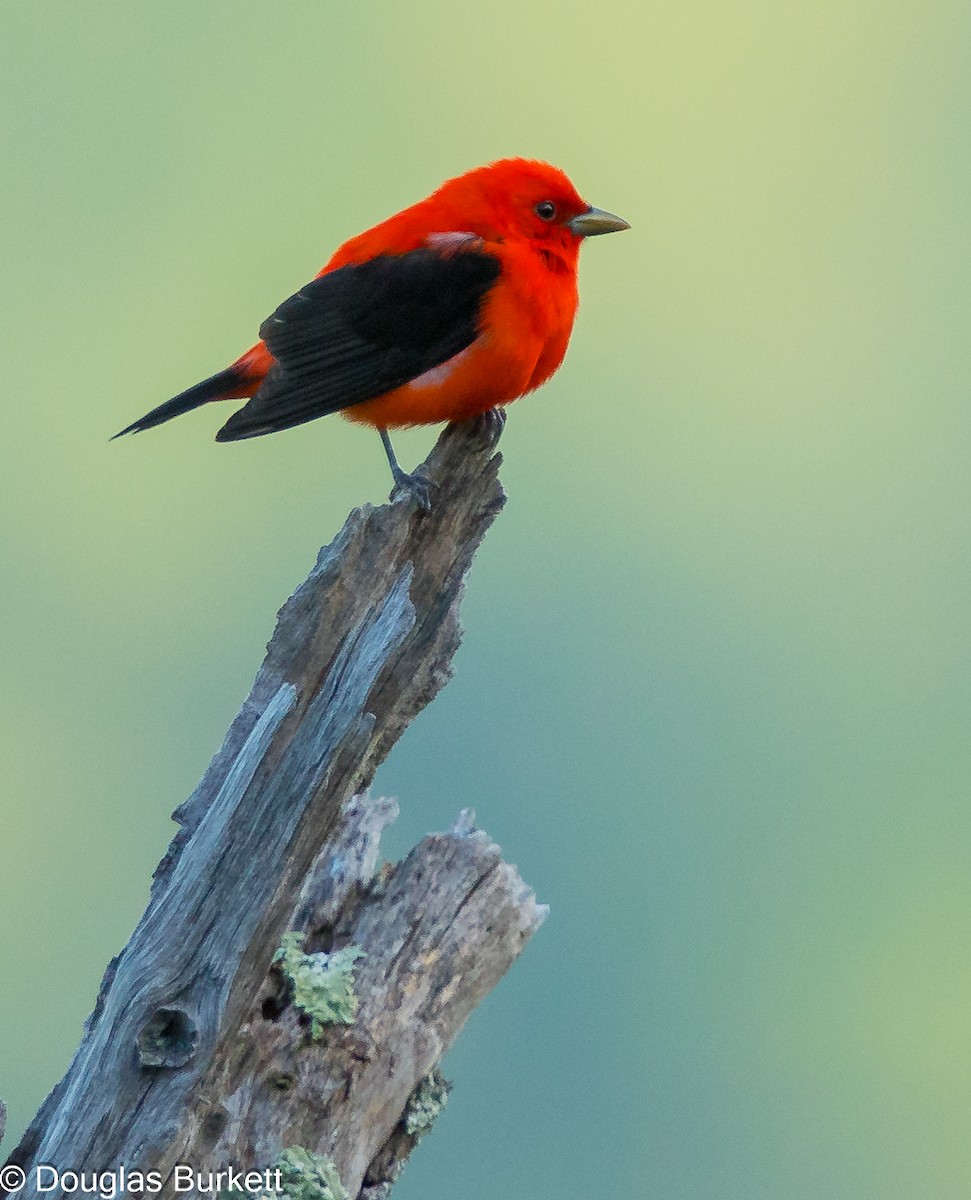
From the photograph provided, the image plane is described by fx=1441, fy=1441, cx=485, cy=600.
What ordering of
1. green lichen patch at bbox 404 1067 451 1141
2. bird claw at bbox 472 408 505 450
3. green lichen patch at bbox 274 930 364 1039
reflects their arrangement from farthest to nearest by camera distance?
bird claw at bbox 472 408 505 450 → green lichen patch at bbox 404 1067 451 1141 → green lichen patch at bbox 274 930 364 1039

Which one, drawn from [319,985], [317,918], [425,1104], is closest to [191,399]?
[317,918]

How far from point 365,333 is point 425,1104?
2621 mm

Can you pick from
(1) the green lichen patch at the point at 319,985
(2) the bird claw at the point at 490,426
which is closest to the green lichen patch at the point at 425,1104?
(1) the green lichen patch at the point at 319,985

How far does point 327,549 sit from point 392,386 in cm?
101

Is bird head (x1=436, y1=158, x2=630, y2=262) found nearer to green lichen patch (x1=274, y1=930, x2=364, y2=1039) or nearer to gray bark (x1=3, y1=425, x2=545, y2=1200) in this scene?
gray bark (x1=3, y1=425, x2=545, y2=1200)

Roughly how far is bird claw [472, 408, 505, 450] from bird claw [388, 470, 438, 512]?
0.38m

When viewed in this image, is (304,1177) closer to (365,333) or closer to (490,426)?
(490,426)

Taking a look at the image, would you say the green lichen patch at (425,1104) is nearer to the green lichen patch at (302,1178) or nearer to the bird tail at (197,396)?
the green lichen patch at (302,1178)

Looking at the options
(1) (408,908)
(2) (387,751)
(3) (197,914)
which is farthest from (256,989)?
(2) (387,751)

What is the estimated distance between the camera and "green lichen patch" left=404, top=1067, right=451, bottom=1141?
4219mm

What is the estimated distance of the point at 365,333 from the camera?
5164 mm

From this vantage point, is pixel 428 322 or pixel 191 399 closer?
pixel 428 322

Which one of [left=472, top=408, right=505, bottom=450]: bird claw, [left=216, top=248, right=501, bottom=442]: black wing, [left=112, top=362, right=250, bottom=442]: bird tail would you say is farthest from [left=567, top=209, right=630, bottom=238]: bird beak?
[left=112, top=362, right=250, bottom=442]: bird tail

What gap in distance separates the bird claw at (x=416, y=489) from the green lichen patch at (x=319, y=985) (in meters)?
1.38
